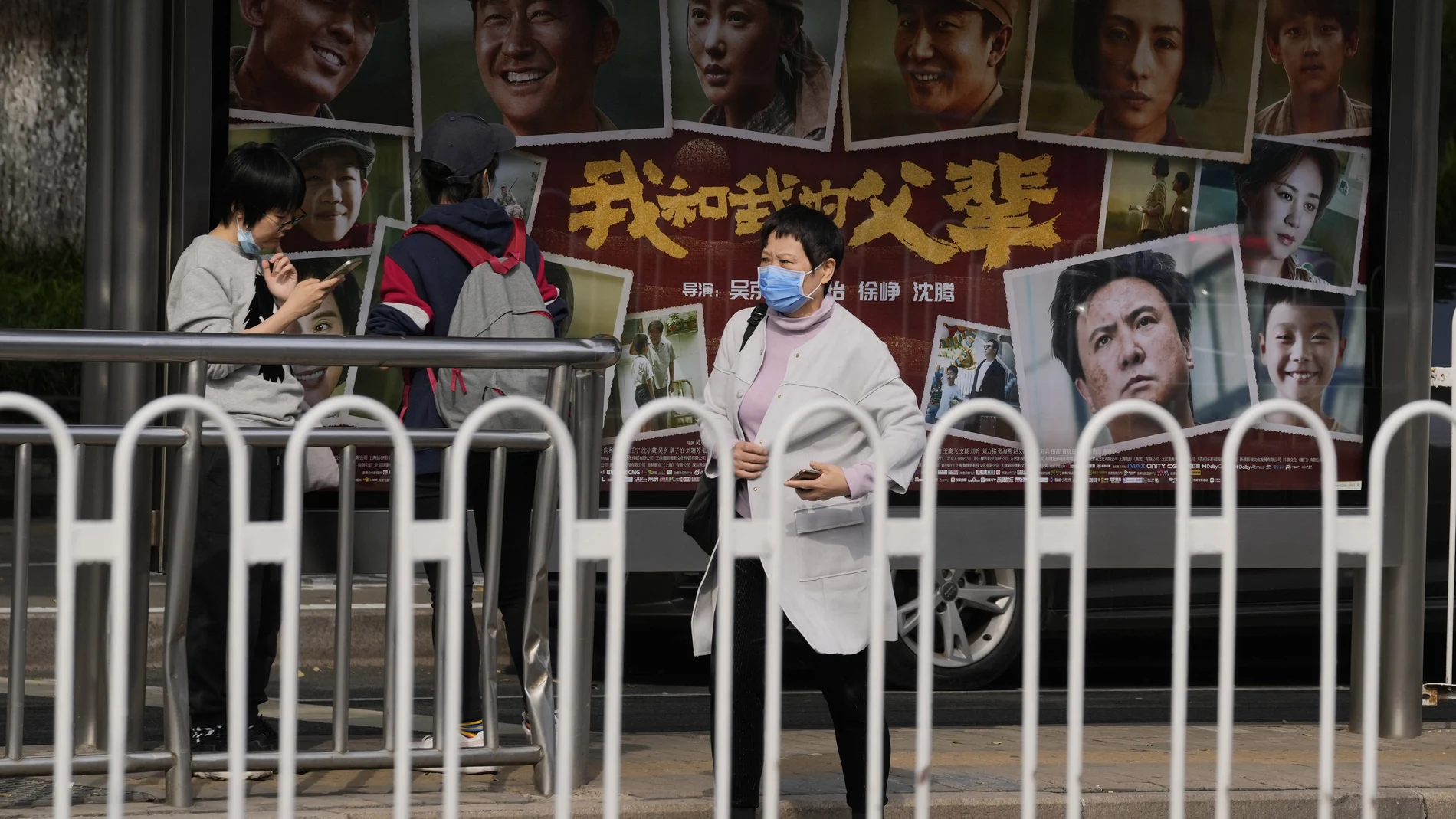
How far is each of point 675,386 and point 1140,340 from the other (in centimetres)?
176

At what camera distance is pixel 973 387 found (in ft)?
22.3

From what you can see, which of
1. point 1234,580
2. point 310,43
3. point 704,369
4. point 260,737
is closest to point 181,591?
point 260,737

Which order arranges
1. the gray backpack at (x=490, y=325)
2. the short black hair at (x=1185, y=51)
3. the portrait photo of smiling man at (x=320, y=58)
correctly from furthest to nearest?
the short black hair at (x=1185, y=51)
the portrait photo of smiling man at (x=320, y=58)
the gray backpack at (x=490, y=325)

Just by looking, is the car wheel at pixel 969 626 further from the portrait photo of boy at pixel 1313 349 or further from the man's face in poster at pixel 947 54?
the man's face in poster at pixel 947 54

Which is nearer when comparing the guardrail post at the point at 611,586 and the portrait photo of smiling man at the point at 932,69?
the guardrail post at the point at 611,586

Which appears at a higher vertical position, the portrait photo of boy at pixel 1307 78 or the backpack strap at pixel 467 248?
the portrait photo of boy at pixel 1307 78

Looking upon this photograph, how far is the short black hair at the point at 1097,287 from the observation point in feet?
22.4

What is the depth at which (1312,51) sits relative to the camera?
6902mm

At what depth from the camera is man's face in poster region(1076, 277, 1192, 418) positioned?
685 centimetres

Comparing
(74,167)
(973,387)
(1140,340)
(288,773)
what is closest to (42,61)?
(74,167)

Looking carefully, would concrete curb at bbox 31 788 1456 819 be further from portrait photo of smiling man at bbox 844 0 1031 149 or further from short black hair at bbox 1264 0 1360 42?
short black hair at bbox 1264 0 1360 42

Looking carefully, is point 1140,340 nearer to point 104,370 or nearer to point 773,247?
point 773,247

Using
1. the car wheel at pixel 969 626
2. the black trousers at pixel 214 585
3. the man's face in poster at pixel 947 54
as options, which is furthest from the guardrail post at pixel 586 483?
the car wheel at pixel 969 626

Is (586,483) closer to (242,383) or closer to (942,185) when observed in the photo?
(242,383)
